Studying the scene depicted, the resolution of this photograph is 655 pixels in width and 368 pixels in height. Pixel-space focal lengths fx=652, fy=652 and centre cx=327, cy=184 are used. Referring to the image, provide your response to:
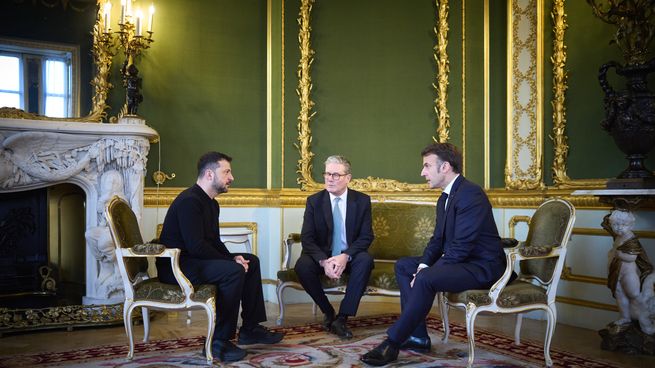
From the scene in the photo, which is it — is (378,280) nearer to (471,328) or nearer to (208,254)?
(471,328)

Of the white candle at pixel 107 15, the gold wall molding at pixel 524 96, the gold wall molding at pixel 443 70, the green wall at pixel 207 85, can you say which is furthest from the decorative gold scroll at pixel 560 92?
the white candle at pixel 107 15

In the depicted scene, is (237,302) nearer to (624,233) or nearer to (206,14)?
(624,233)

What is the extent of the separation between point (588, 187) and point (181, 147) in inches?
133

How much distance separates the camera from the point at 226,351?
3.75 m

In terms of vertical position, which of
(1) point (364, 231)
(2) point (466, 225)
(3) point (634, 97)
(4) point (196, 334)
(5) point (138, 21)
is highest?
(5) point (138, 21)

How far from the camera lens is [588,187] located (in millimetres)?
5059

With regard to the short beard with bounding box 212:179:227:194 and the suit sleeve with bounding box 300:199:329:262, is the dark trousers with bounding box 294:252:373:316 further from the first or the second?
the short beard with bounding box 212:179:227:194

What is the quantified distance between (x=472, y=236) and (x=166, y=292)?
5.74 feet

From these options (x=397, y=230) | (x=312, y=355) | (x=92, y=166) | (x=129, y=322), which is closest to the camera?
(x=129, y=322)

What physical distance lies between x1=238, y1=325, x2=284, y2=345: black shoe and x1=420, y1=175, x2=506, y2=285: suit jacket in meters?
1.17

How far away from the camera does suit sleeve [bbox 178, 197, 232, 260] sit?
3.75m

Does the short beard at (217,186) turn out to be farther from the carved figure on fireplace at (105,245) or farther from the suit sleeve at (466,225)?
the suit sleeve at (466,225)

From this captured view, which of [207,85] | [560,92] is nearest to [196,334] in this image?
[207,85]

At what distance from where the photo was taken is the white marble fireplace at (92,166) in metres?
4.65
